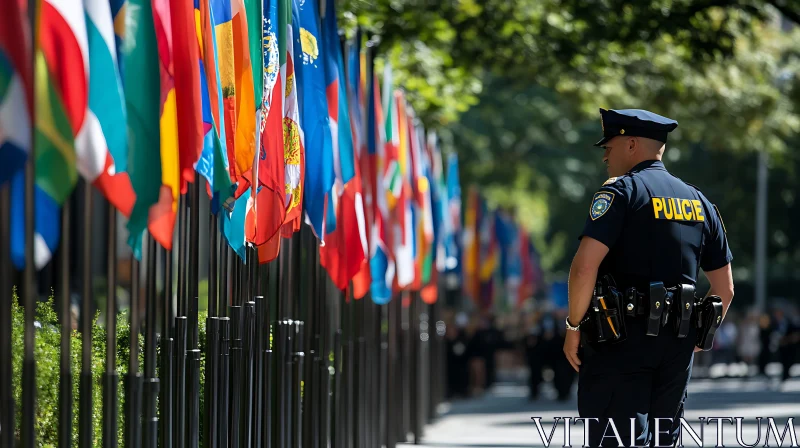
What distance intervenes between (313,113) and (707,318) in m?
3.14

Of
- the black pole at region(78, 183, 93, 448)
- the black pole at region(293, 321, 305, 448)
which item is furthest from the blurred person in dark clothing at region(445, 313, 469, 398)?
the black pole at region(78, 183, 93, 448)

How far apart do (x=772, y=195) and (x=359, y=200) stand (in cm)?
3645

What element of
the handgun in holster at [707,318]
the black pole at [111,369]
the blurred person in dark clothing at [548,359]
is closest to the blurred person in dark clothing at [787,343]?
the blurred person in dark clothing at [548,359]

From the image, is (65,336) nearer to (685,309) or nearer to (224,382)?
(224,382)

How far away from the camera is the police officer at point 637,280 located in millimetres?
6426

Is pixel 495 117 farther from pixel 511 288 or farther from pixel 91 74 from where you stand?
pixel 91 74

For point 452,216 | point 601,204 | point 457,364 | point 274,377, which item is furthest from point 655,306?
point 457,364

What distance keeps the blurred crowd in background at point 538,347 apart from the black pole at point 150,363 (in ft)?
65.0

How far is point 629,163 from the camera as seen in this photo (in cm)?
688

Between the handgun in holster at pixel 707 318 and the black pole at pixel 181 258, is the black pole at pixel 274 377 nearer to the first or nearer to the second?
the black pole at pixel 181 258

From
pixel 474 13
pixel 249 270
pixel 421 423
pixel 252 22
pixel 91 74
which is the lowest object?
pixel 421 423

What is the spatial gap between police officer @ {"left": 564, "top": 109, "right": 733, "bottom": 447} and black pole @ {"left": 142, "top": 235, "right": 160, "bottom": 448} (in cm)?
180

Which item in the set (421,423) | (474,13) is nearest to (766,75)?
(474,13)

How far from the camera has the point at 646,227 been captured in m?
6.57
